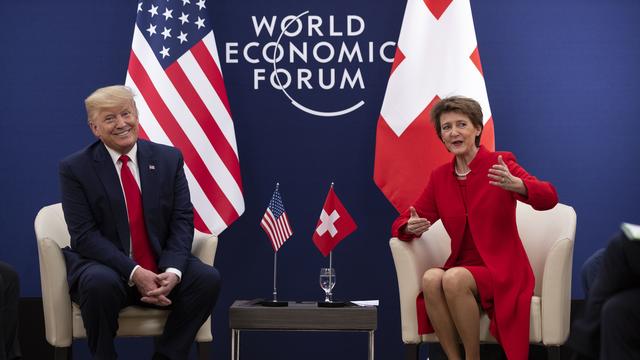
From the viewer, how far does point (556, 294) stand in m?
3.83

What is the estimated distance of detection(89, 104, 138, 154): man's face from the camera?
4043 mm

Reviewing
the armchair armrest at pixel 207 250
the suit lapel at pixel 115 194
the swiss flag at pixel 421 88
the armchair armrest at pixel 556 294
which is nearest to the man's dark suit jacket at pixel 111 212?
the suit lapel at pixel 115 194

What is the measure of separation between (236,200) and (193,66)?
0.79 meters

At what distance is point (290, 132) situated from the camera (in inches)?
205

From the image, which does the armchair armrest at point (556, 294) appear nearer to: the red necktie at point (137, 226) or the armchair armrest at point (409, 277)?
the armchair armrest at point (409, 277)

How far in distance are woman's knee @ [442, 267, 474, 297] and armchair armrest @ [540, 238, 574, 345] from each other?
34 cm

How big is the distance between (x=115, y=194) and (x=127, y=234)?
0.64 ft

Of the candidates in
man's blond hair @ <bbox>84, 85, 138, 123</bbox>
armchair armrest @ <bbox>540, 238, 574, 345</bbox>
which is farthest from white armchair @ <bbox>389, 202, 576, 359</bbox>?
man's blond hair @ <bbox>84, 85, 138, 123</bbox>

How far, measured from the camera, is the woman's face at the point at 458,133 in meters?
4.16

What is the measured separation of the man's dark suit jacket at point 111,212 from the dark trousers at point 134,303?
0.27 feet

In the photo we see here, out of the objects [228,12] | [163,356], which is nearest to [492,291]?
[163,356]

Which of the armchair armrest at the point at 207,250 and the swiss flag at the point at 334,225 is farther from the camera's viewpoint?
the swiss flag at the point at 334,225

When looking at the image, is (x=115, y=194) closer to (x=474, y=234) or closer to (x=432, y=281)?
(x=432, y=281)

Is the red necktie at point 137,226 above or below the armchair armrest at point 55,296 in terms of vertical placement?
above
